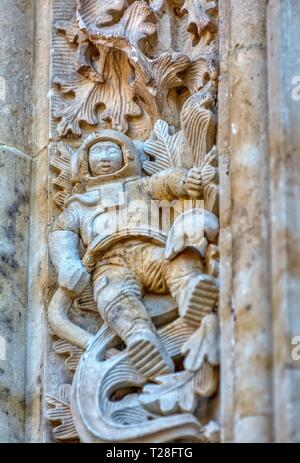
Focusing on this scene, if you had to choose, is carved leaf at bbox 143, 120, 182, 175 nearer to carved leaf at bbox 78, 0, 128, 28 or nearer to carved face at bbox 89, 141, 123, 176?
carved face at bbox 89, 141, 123, 176

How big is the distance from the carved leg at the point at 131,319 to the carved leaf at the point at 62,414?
251mm

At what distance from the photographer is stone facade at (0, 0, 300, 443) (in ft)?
16.8

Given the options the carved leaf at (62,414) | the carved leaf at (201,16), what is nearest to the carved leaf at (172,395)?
the carved leaf at (62,414)

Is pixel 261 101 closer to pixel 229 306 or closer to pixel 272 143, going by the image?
pixel 272 143

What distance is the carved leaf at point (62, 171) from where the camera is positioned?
18.9 feet

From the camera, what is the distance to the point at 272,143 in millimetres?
5254

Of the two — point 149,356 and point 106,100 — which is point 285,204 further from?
point 106,100

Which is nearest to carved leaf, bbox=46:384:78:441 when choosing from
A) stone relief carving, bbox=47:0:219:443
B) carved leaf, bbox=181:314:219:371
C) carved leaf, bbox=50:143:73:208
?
stone relief carving, bbox=47:0:219:443

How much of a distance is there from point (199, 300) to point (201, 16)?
1007 millimetres

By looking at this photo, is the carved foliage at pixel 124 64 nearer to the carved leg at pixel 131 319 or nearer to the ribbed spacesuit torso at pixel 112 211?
the ribbed spacesuit torso at pixel 112 211

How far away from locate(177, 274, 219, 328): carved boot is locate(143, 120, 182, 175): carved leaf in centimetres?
50

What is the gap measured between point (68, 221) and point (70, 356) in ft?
1.40

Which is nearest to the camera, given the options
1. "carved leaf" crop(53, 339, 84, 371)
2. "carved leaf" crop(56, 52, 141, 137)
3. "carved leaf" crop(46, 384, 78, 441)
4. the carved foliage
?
"carved leaf" crop(46, 384, 78, 441)

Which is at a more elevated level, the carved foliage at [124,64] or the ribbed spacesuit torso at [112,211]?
the carved foliage at [124,64]
